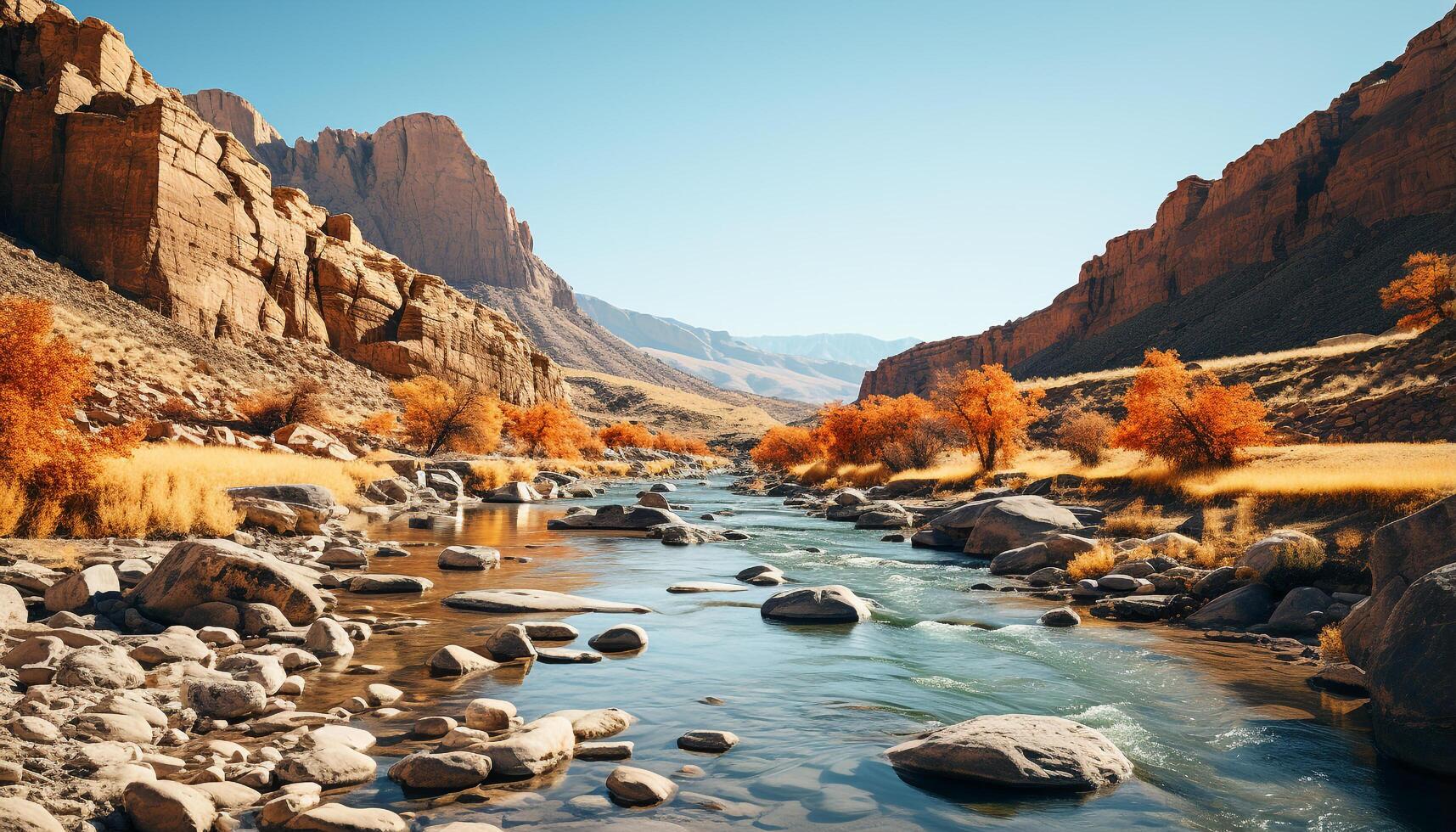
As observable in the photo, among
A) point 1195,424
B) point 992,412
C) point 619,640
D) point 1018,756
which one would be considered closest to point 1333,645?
point 1018,756

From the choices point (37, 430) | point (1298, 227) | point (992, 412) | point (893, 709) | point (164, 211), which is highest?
point (1298, 227)

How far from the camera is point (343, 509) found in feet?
76.7

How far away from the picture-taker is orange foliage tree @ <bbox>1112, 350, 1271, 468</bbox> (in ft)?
73.1

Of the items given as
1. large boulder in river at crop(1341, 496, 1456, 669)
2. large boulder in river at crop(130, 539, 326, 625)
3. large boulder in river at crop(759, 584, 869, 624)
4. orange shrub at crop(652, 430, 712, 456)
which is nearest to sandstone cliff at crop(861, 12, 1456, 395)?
orange shrub at crop(652, 430, 712, 456)

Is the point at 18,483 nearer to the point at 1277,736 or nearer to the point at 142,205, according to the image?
the point at 1277,736

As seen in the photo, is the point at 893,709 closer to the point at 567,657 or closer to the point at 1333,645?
the point at 567,657

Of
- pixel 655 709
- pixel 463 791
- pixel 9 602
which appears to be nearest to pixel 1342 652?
pixel 655 709

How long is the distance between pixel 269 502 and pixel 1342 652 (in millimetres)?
20100

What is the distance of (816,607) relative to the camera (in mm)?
12734

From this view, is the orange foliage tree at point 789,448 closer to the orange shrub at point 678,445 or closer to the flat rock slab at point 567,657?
the orange shrub at point 678,445

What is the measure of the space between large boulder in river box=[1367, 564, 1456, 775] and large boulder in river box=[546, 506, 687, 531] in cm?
1970

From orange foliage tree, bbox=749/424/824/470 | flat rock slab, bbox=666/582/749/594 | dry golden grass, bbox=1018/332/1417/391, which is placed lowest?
flat rock slab, bbox=666/582/749/594

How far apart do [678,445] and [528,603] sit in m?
90.4

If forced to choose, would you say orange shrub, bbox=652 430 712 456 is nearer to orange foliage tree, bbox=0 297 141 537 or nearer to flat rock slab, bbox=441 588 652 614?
orange foliage tree, bbox=0 297 141 537
